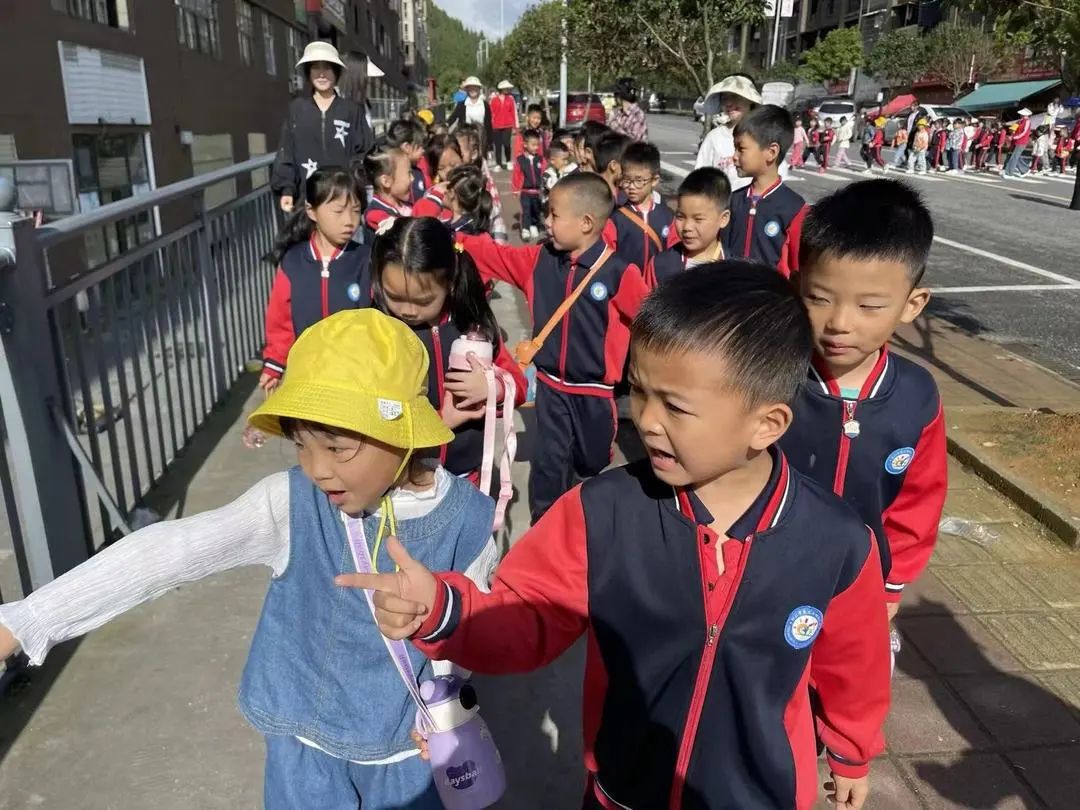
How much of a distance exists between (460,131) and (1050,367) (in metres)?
6.48

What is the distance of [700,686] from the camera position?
1.55m

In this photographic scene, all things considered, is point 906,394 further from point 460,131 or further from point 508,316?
point 460,131

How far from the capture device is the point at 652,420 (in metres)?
1.47

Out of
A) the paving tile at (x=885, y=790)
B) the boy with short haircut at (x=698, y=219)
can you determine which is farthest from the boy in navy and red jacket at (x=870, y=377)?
the boy with short haircut at (x=698, y=219)

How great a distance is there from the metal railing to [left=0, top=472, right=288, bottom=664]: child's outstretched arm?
61.1 inches

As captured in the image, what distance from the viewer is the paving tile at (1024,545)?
4.01 meters

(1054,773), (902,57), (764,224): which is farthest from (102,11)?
(902,57)

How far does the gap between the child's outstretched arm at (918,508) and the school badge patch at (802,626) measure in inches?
31.1

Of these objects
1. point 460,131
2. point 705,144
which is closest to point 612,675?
point 705,144

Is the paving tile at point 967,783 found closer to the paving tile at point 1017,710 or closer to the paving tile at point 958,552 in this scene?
the paving tile at point 1017,710

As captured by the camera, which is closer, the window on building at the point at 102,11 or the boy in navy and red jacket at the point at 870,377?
the boy in navy and red jacket at the point at 870,377

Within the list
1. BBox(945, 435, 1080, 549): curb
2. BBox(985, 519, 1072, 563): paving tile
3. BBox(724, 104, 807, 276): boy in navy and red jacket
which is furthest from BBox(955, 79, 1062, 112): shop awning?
BBox(985, 519, 1072, 563): paving tile

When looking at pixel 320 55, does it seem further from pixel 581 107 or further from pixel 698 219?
pixel 581 107

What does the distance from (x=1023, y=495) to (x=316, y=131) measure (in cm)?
591
